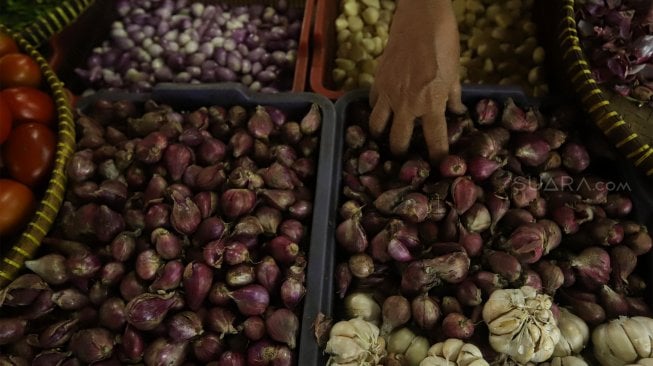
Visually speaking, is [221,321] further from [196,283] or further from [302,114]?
[302,114]

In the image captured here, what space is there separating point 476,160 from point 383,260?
0.31m

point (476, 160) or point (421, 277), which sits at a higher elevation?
point (476, 160)

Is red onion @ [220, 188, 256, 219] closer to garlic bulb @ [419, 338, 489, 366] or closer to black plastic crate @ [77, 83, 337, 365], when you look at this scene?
black plastic crate @ [77, 83, 337, 365]

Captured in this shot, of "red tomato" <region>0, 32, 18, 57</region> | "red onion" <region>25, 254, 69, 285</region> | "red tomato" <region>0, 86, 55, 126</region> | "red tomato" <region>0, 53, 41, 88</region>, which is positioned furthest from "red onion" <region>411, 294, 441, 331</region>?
"red tomato" <region>0, 32, 18, 57</region>

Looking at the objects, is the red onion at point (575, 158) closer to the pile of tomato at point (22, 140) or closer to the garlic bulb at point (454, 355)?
the garlic bulb at point (454, 355)

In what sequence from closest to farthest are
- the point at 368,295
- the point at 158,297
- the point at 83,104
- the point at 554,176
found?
the point at 158,297 < the point at 368,295 < the point at 554,176 < the point at 83,104

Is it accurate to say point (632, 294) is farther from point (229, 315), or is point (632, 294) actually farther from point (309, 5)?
point (309, 5)

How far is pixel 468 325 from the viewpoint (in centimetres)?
100

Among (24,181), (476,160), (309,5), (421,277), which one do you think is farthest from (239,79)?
(421,277)

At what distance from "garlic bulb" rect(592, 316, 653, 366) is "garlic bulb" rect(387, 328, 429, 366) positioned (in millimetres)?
335

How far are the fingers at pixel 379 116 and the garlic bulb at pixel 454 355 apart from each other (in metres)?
0.50

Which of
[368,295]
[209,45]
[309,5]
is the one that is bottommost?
[368,295]

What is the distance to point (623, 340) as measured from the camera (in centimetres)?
100

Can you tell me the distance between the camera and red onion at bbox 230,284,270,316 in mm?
1028
